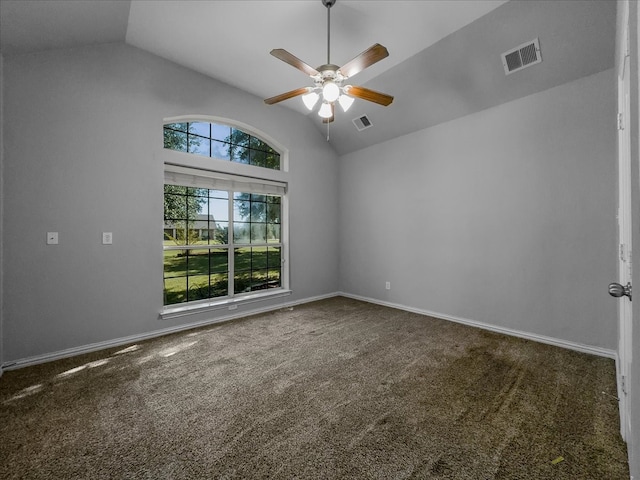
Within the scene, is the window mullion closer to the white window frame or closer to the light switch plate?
the white window frame

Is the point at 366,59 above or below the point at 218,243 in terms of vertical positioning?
above

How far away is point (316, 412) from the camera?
190cm

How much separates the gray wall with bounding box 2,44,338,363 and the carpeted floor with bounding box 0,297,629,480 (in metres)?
0.44

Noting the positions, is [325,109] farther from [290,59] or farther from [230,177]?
[230,177]

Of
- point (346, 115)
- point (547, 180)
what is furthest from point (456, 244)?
point (346, 115)

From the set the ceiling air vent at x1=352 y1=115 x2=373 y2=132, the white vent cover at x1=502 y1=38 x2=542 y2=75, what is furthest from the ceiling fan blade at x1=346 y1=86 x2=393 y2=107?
the ceiling air vent at x1=352 y1=115 x2=373 y2=132

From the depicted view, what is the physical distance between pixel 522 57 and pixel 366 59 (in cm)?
185

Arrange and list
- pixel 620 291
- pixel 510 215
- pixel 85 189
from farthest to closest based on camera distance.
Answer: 1. pixel 510 215
2. pixel 85 189
3. pixel 620 291

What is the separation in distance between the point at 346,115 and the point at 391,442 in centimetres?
427

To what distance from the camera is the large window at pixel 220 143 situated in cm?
362

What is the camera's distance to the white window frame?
3.49 metres

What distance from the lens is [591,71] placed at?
2.75 metres

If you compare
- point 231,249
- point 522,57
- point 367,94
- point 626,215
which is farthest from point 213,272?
point 522,57

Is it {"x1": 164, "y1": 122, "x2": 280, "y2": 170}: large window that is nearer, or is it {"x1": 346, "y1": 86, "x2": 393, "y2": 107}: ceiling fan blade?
{"x1": 346, "y1": 86, "x2": 393, "y2": 107}: ceiling fan blade
